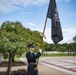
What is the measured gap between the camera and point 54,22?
7.44 m

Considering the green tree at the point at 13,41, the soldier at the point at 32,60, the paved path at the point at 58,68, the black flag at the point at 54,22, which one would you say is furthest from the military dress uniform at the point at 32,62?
the paved path at the point at 58,68

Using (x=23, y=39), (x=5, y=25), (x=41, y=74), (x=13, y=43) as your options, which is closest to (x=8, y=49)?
(x=13, y=43)

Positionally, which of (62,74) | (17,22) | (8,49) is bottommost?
(62,74)

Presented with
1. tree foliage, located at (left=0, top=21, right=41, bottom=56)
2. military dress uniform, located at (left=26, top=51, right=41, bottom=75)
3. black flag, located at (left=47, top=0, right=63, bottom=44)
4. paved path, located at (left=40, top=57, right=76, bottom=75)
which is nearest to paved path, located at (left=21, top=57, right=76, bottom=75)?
paved path, located at (left=40, top=57, right=76, bottom=75)

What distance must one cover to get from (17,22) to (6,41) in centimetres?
357

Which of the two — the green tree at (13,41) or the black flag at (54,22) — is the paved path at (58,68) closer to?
the green tree at (13,41)

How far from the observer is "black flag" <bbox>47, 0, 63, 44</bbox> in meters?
7.43

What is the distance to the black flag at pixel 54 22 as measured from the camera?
7.43 m

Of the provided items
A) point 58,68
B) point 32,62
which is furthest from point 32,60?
point 58,68

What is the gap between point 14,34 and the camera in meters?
13.9

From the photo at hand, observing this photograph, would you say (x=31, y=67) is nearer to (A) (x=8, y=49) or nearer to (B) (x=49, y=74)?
(A) (x=8, y=49)

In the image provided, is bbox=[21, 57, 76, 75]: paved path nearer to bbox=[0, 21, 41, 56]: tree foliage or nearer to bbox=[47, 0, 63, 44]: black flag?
bbox=[0, 21, 41, 56]: tree foliage

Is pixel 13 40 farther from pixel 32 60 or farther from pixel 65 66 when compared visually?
pixel 65 66

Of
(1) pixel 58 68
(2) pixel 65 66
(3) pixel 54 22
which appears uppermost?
(3) pixel 54 22
